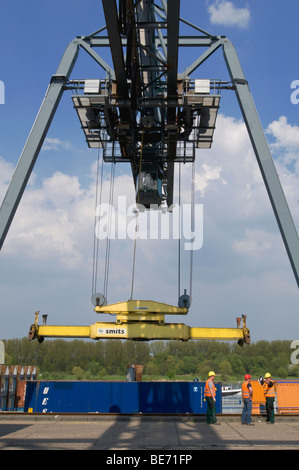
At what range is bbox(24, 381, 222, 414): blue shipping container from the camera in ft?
53.5

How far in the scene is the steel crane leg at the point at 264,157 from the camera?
820cm

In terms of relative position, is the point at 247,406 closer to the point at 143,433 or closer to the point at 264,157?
the point at 143,433

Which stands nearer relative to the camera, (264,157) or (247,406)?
(264,157)

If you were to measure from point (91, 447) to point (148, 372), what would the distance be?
76140mm

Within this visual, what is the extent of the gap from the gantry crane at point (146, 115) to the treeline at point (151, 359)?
68.6m

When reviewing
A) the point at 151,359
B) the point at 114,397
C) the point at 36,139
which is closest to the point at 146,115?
the point at 36,139

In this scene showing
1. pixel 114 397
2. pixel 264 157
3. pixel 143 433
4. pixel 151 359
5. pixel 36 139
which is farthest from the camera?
pixel 151 359

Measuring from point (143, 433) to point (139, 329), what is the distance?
1.97m

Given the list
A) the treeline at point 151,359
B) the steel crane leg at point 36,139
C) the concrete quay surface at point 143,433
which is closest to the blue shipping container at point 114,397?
the concrete quay surface at point 143,433

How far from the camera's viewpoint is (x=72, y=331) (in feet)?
29.8

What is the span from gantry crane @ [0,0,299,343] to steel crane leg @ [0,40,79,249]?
2 centimetres

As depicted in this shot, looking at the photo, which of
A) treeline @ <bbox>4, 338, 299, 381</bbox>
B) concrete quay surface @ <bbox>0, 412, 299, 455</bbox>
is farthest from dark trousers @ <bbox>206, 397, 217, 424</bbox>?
treeline @ <bbox>4, 338, 299, 381</bbox>

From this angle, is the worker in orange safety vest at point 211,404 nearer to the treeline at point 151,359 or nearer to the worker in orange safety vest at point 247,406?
the worker in orange safety vest at point 247,406

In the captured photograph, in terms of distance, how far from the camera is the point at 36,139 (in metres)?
9.27
